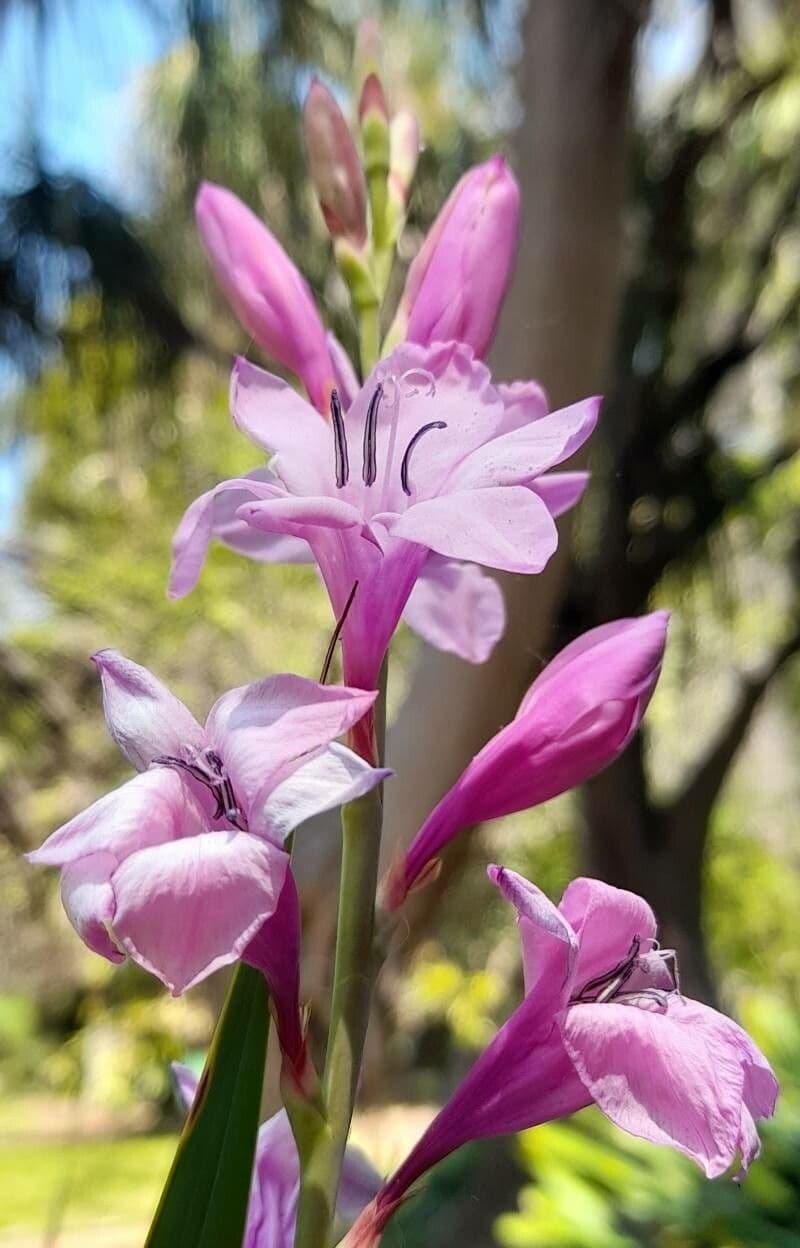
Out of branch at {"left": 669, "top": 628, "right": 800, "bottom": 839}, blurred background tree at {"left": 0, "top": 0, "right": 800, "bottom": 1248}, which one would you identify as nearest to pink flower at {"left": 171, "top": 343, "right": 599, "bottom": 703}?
blurred background tree at {"left": 0, "top": 0, "right": 800, "bottom": 1248}

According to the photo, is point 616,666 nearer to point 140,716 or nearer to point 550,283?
point 140,716

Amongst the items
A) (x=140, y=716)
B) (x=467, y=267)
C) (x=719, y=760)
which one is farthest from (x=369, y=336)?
(x=719, y=760)

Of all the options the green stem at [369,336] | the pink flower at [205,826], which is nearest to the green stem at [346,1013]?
the pink flower at [205,826]

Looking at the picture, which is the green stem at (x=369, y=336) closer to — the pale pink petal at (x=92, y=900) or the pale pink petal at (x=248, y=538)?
the pale pink petal at (x=248, y=538)

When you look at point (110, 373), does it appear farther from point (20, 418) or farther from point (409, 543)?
point (409, 543)

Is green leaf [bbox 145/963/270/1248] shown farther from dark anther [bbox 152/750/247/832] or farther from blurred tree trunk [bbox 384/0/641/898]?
blurred tree trunk [bbox 384/0/641/898]

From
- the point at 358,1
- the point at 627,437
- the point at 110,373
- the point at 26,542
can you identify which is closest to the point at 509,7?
the point at 358,1

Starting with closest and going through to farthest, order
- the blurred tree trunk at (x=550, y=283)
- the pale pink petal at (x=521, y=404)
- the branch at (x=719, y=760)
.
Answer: the pale pink petal at (x=521, y=404) → the blurred tree trunk at (x=550, y=283) → the branch at (x=719, y=760)
